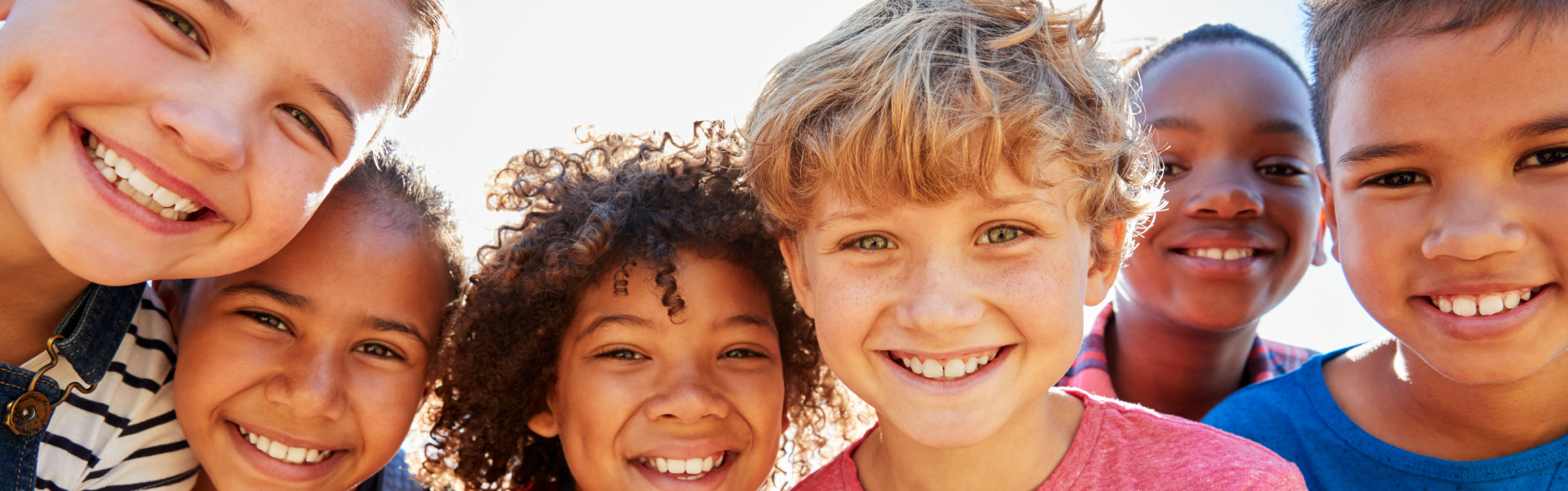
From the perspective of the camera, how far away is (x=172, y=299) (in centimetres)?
278

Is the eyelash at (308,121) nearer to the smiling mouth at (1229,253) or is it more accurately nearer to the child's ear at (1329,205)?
the child's ear at (1329,205)

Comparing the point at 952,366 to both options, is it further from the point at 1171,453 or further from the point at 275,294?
the point at 275,294

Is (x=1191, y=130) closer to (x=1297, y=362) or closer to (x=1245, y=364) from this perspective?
(x=1245, y=364)

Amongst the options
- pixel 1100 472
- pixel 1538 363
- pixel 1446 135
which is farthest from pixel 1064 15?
pixel 1538 363

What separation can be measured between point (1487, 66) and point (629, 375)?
1.92m

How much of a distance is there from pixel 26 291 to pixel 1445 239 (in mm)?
3083

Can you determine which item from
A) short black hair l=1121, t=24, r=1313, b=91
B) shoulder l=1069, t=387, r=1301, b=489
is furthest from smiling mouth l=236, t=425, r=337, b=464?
short black hair l=1121, t=24, r=1313, b=91

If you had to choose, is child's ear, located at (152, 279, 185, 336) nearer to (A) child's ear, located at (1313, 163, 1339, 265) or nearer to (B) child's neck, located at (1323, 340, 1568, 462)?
(A) child's ear, located at (1313, 163, 1339, 265)

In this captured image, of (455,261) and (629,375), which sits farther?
(455,261)

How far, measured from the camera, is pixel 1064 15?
2.10m

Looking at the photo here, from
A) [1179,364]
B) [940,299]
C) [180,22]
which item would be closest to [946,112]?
[940,299]

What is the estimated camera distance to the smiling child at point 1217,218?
112 inches

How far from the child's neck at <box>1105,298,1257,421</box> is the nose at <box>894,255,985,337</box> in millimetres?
1593

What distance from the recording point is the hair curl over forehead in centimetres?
191
